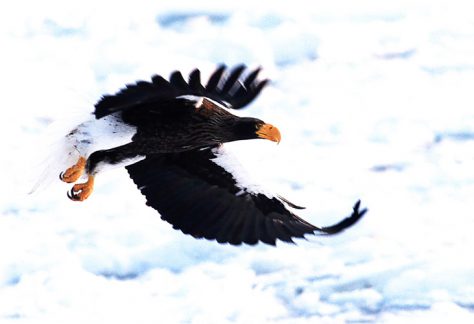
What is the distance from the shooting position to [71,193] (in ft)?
23.5

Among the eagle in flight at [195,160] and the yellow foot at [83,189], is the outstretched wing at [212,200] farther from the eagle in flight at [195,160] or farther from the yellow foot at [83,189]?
the yellow foot at [83,189]

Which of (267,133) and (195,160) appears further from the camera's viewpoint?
(195,160)

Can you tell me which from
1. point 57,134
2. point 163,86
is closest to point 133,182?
point 57,134

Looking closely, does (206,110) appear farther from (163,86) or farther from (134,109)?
(163,86)

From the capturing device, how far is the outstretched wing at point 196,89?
586 cm

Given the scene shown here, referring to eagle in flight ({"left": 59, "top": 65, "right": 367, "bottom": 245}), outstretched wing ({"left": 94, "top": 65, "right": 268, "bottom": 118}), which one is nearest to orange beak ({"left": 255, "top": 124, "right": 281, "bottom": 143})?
eagle in flight ({"left": 59, "top": 65, "right": 367, "bottom": 245})

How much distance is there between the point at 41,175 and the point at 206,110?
112 cm

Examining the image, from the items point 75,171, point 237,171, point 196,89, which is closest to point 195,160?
point 237,171

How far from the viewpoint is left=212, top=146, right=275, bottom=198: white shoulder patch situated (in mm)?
7301

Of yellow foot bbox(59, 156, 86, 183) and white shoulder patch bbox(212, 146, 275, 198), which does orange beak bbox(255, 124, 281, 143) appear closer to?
white shoulder patch bbox(212, 146, 275, 198)

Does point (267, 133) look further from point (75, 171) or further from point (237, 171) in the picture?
point (75, 171)

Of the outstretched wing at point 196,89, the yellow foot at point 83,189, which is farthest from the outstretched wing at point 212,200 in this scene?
the outstretched wing at point 196,89

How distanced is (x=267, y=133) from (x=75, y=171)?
3.86 feet

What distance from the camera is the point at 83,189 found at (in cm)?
710
